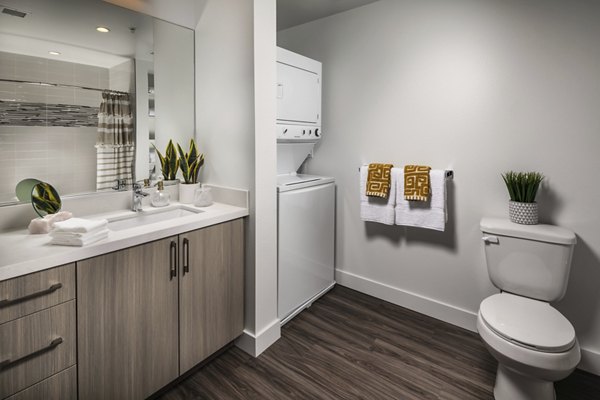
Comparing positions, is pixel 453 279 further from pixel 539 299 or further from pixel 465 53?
pixel 465 53

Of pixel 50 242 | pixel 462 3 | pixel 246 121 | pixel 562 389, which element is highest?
pixel 462 3

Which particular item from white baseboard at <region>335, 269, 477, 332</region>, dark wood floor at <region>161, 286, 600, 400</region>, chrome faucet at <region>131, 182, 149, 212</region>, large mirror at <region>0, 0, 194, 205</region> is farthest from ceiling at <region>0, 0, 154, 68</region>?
white baseboard at <region>335, 269, 477, 332</region>

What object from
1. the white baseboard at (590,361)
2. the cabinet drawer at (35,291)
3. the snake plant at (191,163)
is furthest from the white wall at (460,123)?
the cabinet drawer at (35,291)

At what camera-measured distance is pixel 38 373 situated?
1.22 meters

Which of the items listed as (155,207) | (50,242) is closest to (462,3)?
(155,207)

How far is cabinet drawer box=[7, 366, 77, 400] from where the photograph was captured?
1203mm

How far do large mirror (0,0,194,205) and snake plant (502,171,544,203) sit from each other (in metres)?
2.04

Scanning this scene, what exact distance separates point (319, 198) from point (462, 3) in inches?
62.6

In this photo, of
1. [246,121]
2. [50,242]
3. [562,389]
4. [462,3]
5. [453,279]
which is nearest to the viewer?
[50,242]

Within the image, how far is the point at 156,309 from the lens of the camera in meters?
1.60

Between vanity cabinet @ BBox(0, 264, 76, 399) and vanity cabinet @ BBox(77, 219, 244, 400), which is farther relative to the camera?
vanity cabinet @ BBox(77, 219, 244, 400)

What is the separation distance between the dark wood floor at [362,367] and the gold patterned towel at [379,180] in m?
0.92

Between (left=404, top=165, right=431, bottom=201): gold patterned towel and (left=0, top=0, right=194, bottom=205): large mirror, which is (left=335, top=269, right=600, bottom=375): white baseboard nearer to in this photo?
(left=404, top=165, right=431, bottom=201): gold patterned towel

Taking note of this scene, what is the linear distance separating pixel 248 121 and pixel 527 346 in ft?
5.75
